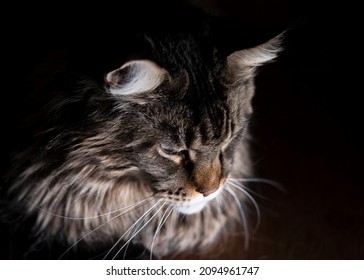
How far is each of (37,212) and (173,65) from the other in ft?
1.94

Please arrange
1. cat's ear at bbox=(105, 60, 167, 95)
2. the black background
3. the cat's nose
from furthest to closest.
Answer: the black background
the cat's nose
cat's ear at bbox=(105, 60, 167, 95)

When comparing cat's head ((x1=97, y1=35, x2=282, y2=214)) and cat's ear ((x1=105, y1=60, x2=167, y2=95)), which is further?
cat's head ((x1=97, y1=35, x2=282, y2=214))

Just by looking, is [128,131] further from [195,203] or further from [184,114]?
[195,203]

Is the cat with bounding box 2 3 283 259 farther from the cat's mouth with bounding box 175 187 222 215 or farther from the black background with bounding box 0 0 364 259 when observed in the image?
the black background with bounding box 0 0 364 259

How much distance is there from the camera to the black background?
1651 mm

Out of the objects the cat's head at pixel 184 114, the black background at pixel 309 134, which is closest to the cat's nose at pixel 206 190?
the cat's head at pixel 184 114

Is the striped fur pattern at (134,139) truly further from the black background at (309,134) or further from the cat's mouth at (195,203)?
the black background at (309,134)

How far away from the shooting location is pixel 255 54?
A: 1.18 metres

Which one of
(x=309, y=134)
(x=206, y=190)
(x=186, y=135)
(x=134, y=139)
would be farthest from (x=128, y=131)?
(x=309, y=134)

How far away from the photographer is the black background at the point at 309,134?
165 centimetres

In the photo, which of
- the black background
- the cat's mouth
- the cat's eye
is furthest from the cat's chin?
the black background

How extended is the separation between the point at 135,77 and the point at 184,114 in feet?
0.55
